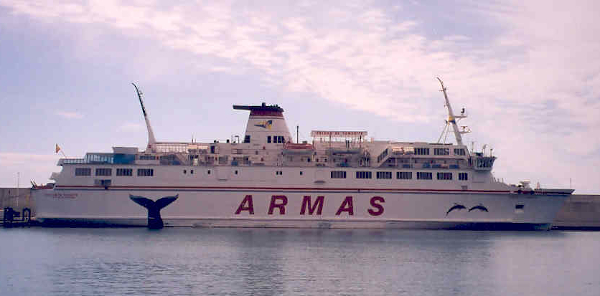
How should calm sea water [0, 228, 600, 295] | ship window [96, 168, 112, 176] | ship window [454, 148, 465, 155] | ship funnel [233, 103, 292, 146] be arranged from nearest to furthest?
calm sea water [0, 228, 600, 295] → ship window [96, 168, 112, 176] → ship window [454, 148, 465, 155] → ship funnel [233, 103, 292, 146]

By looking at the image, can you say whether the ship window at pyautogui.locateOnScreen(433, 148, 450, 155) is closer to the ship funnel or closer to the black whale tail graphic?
the ship funnel

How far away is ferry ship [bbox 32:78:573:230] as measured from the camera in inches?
1860

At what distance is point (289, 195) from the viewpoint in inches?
1861

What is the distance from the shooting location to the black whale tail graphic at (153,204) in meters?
47.2

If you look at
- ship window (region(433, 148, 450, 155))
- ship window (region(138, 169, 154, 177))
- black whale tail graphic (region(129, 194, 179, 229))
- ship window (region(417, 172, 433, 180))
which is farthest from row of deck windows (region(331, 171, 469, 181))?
ship window (region(138, 169, 154, 177))

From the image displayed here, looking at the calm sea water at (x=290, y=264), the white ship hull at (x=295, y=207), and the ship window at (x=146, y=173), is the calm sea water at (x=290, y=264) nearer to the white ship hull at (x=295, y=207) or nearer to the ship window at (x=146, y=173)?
the white ship hull at (x=295, y=207)

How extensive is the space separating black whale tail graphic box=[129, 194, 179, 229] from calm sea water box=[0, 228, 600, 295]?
46.2 inches

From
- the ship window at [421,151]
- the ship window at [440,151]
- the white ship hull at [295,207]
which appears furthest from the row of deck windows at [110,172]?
the ship window at [440,151]

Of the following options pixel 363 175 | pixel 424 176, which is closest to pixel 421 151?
pixel 424 176

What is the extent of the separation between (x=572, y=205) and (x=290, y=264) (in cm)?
4316

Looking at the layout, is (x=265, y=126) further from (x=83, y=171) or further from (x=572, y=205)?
(x=572, y=205)

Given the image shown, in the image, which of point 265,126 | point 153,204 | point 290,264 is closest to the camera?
point 290,264

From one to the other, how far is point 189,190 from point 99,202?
6389 millimetres

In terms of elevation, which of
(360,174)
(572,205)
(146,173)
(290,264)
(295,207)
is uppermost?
(360,174)
